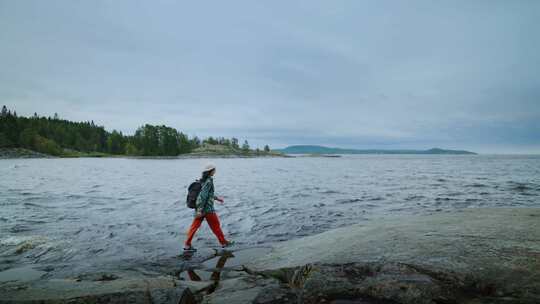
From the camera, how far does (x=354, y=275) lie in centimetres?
682

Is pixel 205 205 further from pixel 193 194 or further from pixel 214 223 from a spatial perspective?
pixel 214 223

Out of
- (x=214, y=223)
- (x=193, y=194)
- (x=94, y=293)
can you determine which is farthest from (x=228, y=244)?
(x=94, y=293)

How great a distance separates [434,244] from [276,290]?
5333 mm

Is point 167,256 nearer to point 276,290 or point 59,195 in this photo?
point 276,290

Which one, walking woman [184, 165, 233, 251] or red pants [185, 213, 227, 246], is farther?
red pants [185, 213, 227, 246]

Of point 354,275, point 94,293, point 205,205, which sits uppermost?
point 205,205

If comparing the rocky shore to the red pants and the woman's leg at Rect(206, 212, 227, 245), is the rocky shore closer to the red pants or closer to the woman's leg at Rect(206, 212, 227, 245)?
the red pants

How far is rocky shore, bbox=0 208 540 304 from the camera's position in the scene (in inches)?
224

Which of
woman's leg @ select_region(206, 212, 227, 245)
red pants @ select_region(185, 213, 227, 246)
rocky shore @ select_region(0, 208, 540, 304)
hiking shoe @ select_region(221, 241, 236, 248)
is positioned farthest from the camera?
hiking shoe @ select_region(221, 241, 236, 248)

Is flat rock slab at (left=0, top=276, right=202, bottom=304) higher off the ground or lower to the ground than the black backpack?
lower

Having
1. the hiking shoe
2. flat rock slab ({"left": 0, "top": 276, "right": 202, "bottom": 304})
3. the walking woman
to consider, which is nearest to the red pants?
the walking woman

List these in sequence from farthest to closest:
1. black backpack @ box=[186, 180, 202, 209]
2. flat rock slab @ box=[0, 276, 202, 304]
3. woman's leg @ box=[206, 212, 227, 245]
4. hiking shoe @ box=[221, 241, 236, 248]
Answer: hiking shoe @ box=[221, 241, 236, 248] → woman's leg @ box=[206, 212, 227, 245] → black backpack @ box=[186, 180, 202, 209] → flat rock slab @ box=[0, 276, 202, 304]

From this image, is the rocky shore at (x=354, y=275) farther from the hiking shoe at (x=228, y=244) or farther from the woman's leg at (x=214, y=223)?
the hiking shoe at (x=228, y=244)

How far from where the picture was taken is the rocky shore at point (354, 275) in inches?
224
